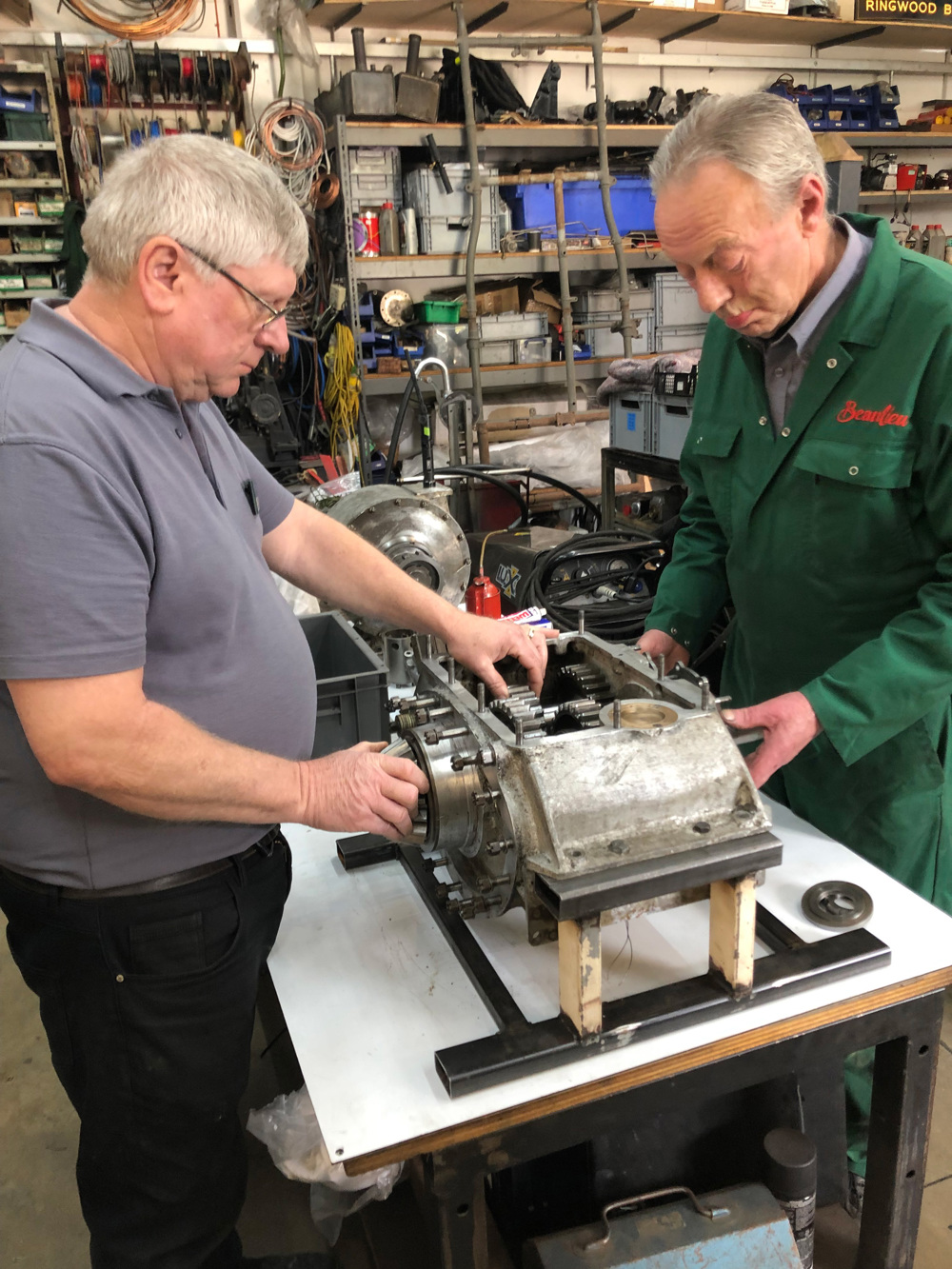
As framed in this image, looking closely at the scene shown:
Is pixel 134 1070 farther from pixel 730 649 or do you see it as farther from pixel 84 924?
pixel 730 649

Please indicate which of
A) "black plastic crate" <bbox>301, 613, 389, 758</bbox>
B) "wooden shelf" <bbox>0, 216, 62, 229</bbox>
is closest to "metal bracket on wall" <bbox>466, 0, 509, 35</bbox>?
"wooden shelf" <bbox>0, 216, 62, 229</bbox>

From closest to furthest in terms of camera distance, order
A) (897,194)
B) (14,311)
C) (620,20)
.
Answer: (14,311)
(620,20)
(897,194)

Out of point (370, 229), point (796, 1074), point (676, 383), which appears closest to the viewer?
point (796, 1074)

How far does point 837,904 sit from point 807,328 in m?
0.78

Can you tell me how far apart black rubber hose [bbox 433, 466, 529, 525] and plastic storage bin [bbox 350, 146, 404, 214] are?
6.23ft

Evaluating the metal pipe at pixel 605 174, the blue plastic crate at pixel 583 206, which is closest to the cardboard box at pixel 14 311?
the blue plastic crate at pixel 583 206

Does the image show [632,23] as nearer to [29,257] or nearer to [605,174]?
[605,174]

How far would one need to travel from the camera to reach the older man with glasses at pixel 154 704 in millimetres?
831

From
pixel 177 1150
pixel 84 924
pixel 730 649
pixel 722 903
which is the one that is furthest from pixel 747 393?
pixel 177 1150

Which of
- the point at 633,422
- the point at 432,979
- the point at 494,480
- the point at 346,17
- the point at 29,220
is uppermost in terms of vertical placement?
the point at 346,17

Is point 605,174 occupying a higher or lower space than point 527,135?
lower

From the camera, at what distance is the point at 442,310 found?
4.44 metres

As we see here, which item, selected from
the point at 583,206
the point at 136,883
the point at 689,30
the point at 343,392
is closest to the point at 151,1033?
the point at 136,883

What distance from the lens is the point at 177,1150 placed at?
1074 mm
